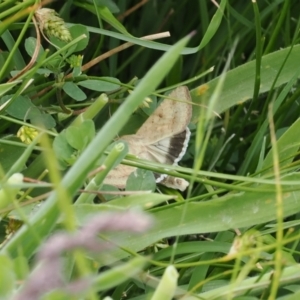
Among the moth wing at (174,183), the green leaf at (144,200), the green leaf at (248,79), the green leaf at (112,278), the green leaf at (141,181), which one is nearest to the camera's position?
the green leaf at (112,278)

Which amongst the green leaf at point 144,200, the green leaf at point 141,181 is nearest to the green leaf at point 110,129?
the green leaf at point 144,200

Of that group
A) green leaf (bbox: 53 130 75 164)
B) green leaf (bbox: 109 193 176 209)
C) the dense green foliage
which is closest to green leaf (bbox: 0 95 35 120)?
the dense green foliage

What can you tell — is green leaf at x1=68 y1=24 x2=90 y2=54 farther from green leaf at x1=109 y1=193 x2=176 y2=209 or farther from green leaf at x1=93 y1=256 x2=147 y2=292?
green leaf at x1=93 y1=256 x2=147 y2=292

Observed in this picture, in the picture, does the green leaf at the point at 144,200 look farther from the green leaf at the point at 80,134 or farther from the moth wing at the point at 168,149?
the moth wing at the point at 168,149

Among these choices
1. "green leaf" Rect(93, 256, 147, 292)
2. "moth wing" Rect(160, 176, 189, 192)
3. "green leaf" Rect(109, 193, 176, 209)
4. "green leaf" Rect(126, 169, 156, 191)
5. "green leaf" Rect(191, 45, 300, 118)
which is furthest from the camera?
"green leaf" Rect(191, 45, 300, 118)

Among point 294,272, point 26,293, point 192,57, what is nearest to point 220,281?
point 294,272

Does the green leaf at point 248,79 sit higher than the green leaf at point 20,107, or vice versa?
the green leaf at point 20,107

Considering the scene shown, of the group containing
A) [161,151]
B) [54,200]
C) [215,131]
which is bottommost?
[215,131]

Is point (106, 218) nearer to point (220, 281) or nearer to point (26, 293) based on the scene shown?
point (26, 293)
